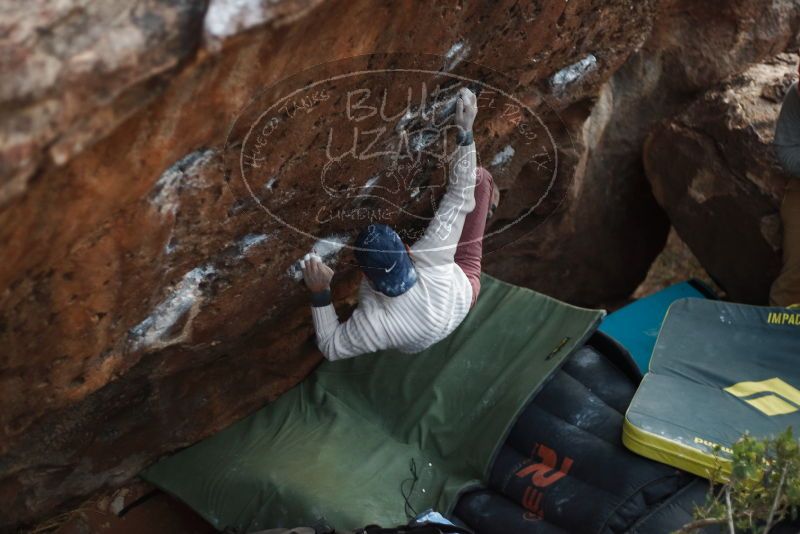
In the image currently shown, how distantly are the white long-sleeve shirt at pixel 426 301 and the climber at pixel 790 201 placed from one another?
185 centimetres

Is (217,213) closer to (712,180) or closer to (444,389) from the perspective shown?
(444,389)

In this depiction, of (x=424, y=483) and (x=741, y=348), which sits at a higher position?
(x=424, y=483)

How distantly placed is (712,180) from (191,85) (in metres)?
3.44

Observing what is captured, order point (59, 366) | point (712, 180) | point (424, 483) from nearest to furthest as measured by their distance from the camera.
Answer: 1. point (59, 366)
2. point (424, 483)
3. point (712, 180)

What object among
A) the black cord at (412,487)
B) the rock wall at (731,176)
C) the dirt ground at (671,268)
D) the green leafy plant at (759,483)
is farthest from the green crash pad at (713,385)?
the dirt ground at (671,268)

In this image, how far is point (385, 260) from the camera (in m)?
3.12

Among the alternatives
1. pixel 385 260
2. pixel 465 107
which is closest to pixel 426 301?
pixel 385 260

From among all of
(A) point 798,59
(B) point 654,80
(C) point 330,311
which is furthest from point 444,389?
(A) point 798,59

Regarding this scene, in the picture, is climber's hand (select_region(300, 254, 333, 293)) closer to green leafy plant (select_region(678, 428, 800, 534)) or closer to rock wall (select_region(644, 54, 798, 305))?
green leafy plant (select_region(678, 428, 800, 534))

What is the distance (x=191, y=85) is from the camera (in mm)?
2170

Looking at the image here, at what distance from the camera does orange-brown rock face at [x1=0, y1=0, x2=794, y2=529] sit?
6.35ft

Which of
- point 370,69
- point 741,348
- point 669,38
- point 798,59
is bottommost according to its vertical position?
point 741,348

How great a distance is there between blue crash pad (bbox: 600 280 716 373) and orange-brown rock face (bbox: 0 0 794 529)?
2.17 feet

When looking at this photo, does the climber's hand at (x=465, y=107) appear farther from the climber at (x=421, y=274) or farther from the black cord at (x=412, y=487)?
the black cord at (x=412, y=487)
